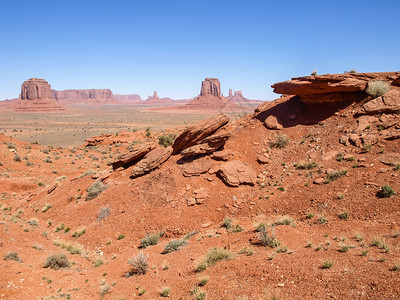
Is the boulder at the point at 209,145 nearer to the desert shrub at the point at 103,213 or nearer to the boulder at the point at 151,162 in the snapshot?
the boulder at the point at 151,162

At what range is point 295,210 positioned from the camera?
11836 mm

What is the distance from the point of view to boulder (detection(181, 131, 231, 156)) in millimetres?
16156

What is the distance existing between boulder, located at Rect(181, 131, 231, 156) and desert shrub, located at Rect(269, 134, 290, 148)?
11.5 feet

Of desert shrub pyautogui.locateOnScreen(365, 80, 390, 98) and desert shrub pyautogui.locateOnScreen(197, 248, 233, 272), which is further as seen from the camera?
desert shrub pyautogui.locateOnScreen(365, 80, 390, 98)

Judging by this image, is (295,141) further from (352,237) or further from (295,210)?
(352,237)

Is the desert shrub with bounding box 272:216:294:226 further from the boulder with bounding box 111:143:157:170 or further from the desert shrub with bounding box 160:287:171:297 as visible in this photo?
the boulder with bounding box 111:143:157:170

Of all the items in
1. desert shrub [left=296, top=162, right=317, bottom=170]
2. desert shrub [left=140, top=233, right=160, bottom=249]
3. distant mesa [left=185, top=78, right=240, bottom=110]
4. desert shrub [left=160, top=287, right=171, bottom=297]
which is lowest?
desert shrub [left=140, top=233, right=160, bottom=249]

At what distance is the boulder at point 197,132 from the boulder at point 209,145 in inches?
43.4

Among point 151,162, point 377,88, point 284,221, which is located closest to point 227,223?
point 284,221

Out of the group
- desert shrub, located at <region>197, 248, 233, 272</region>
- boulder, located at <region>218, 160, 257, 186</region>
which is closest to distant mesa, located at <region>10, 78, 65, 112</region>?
boulder, located at <region>218, 160, 257, 186</region>

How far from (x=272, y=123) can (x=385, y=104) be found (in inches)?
279

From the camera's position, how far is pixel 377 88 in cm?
1617

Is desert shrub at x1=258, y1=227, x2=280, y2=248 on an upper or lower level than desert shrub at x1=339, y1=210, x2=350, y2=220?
lower

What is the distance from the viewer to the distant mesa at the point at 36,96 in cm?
17636
